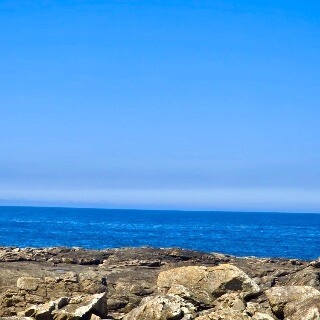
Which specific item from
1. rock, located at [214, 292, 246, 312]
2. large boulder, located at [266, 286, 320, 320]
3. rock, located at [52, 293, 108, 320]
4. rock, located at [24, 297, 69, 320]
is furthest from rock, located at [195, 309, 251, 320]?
rock, located at [24, 297, 69, 320]

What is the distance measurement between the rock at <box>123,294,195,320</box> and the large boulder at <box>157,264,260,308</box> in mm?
2222

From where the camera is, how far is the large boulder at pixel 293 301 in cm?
2345

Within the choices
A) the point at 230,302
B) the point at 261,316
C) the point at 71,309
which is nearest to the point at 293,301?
the point at 230,302

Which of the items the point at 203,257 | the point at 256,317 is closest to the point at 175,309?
the point at 256,317

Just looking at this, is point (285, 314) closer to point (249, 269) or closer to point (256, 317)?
point (256, 317)

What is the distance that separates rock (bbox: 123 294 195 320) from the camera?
2309cm

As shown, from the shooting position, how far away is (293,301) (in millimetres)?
24594

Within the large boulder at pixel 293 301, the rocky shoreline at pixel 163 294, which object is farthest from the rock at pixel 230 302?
the large boulder at pixel 293 301

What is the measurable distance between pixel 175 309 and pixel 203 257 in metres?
28.7

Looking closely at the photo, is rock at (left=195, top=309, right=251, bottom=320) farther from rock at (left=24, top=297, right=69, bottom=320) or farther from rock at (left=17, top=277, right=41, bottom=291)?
rock at (left=17, top=277, right=41, bottom=291)

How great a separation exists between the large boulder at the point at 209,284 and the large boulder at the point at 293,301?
4.85 feet

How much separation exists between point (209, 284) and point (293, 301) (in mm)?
3925

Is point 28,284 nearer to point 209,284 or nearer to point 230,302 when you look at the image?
point 209,284

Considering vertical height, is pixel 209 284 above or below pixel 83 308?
above
